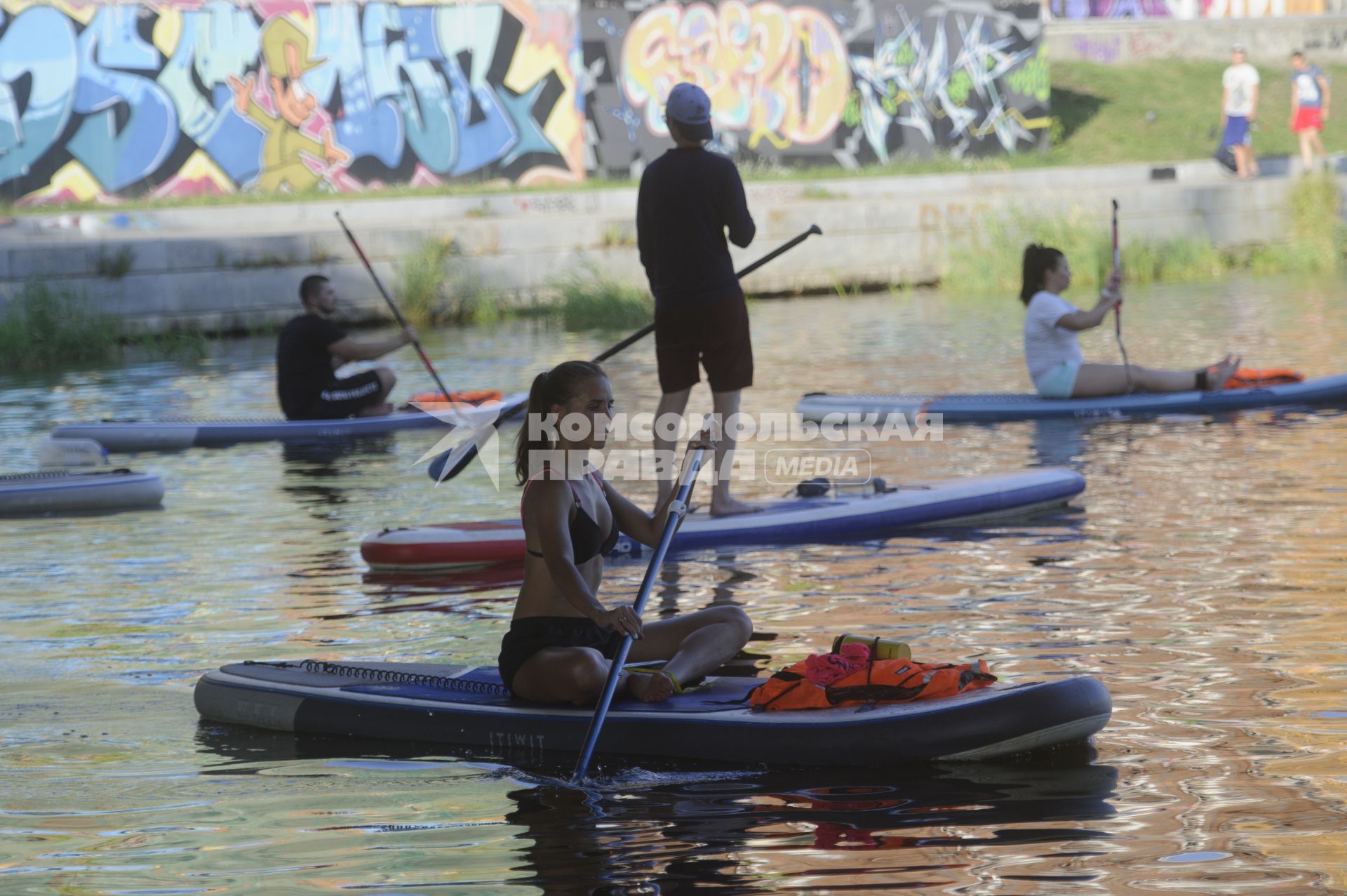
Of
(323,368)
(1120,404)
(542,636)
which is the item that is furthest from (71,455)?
(1120,404)

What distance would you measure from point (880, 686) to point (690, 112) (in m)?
3.36

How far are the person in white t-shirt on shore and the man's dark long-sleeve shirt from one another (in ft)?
54.7

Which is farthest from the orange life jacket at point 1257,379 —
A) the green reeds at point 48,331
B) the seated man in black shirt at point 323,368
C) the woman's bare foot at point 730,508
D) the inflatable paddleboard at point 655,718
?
the green reeds at point 48,331

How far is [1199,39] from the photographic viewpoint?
33.3 meters

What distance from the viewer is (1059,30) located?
3356 centimetres

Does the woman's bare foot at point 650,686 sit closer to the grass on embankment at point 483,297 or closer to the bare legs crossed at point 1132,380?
the bare legs crossed at point 1132,380

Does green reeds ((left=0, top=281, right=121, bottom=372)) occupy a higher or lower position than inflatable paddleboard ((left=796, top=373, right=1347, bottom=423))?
higher

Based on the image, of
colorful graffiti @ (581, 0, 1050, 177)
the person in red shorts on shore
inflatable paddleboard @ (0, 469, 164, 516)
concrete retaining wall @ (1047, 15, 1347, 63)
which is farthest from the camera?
concrete retaining wall @ (1047, 15, 1347, 63)

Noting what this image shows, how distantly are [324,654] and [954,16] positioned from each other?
2412 cm

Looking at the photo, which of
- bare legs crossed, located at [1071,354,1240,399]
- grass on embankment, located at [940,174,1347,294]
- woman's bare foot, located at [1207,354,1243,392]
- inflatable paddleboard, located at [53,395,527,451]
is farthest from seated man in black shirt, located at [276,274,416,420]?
grass on embankment, located at [940,174,1347,294]

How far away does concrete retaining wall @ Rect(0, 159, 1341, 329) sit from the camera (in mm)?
17078

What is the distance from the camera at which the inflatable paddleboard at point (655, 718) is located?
435 cm

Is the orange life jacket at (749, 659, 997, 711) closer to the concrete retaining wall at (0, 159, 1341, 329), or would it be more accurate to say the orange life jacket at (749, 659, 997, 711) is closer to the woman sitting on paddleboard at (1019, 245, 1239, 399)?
the woman sitting on paddleboard at (1019, 245, 1239, 399)

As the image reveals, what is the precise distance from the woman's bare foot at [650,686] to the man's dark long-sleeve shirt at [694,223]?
2.76 metres
